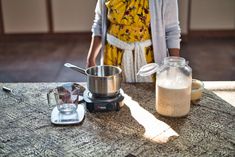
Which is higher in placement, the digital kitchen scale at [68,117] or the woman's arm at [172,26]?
→ the woman's arm at [172,26]

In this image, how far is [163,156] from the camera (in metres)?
0.94

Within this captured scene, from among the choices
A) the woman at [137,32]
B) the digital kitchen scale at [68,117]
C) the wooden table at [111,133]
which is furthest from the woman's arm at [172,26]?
the digital kitchen scale at [68,117]

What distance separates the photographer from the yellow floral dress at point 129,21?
1.47 m

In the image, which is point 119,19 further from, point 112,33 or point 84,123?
point 84,123

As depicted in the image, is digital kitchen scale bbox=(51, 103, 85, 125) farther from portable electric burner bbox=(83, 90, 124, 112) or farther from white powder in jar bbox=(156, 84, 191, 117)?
white powder in jar bbox=(156, 84, 191, 117)

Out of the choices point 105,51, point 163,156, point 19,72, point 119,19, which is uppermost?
point 119,19

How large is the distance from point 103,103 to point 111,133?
152 millimetres

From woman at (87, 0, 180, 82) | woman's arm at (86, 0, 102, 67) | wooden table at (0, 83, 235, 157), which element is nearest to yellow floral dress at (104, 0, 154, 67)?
woman at (87, 0, 180, 82)

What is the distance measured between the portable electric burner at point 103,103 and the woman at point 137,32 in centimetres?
39

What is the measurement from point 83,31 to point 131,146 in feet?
13.9

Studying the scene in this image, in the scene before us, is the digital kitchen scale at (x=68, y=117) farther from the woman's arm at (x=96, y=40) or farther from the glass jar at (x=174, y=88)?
the woman's arm at (x=96, y=40)

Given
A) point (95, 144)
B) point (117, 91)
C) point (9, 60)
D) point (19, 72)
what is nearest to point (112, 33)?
point (117, 91)

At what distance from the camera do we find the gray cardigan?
1.45 metres

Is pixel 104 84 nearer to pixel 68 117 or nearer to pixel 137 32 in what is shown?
pixel 68 117
